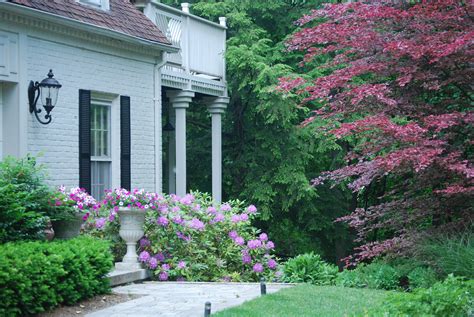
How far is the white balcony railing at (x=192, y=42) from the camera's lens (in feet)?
50.6

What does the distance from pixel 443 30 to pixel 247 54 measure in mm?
6985

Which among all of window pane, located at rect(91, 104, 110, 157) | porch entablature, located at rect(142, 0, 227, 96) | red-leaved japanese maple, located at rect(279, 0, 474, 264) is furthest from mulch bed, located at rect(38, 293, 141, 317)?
porch entablature, located at rect(142, 0, 227, 96)

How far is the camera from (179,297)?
31.1 feet

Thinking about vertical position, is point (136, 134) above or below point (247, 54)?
below

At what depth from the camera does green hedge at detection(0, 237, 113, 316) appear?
7.53 m

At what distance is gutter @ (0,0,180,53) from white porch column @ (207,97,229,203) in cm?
297

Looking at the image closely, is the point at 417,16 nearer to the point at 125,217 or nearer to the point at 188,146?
the point at 125,217

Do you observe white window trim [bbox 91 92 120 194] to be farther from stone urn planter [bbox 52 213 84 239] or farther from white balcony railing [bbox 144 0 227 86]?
stone urn planter [bbox 52 213 84 239]

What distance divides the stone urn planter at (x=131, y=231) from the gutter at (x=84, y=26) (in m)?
2.82

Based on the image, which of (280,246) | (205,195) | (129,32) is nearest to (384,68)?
(205,195)

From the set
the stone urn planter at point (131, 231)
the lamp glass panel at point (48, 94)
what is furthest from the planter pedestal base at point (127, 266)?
the lamp glass panel at point (48, 94)

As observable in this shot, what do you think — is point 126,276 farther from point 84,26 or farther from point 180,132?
point 180,132

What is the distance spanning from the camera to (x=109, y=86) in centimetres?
1345

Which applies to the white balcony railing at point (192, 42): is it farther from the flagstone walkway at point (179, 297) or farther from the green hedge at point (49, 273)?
the green hedge at point (49, 273)
